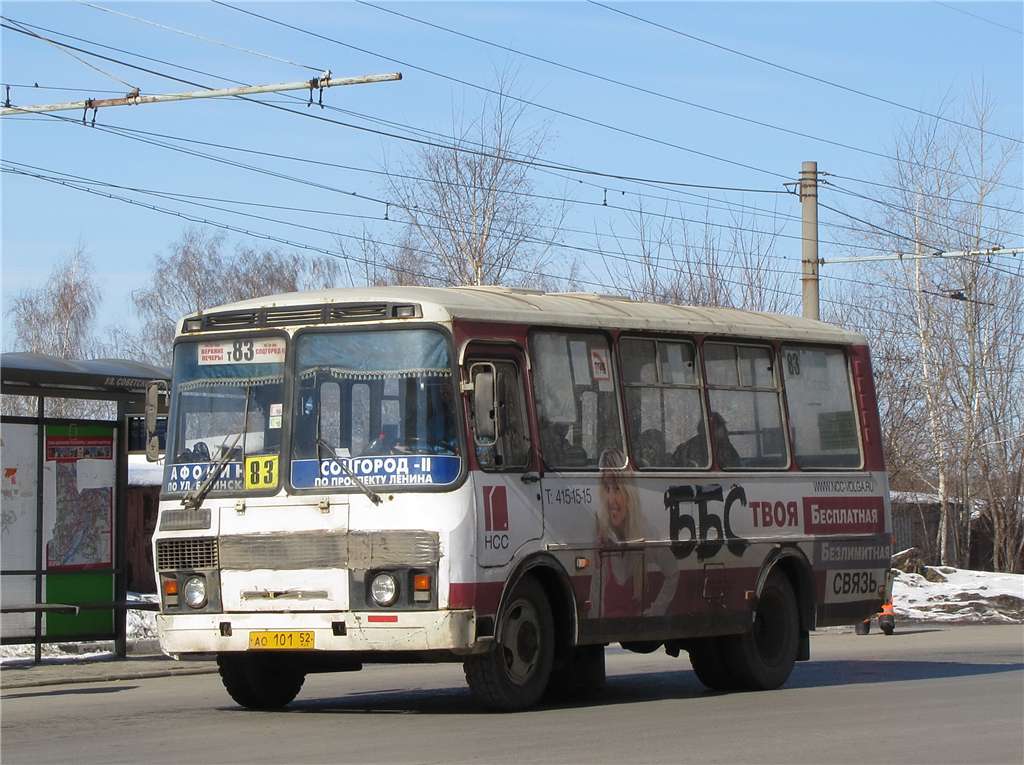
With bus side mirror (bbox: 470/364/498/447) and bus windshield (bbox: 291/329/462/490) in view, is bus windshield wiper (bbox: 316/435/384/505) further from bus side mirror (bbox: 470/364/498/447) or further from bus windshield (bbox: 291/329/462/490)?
bus side mirror (bbox: 470/364/498/447)

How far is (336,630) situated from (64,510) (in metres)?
7.61

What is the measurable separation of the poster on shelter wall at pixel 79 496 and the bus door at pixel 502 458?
24.8 feet

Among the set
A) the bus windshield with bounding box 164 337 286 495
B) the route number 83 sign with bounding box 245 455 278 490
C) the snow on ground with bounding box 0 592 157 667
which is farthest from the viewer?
the snow on ground with bounding box 0 592 157 667

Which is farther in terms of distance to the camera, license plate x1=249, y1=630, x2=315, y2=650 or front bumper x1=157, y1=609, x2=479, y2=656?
license plate x1=249, y1=630, x2=315, y2=650

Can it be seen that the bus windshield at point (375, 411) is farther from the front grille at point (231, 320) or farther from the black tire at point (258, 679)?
the black tire at point (258, 679)

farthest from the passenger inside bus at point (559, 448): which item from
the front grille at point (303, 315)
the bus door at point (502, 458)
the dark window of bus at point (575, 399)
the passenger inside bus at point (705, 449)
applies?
the front grille at point (303, 315)

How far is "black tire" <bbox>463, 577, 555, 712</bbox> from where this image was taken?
12781 mm

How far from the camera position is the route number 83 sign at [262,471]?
42.6ft

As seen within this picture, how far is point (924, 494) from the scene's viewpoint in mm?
47312

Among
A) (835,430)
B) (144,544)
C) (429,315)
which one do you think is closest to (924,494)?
(144,544)

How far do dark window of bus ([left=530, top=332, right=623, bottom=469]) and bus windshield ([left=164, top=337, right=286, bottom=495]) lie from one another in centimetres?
201

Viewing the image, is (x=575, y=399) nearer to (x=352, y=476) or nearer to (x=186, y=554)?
(x=352, y=476)

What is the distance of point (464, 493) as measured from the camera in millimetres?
12531

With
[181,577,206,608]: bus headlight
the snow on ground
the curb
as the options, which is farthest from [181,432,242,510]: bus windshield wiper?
the snow on ground
